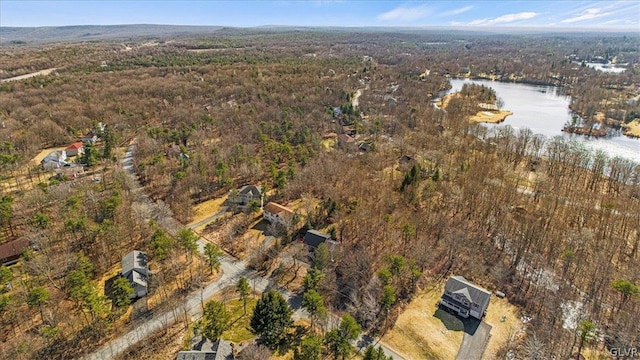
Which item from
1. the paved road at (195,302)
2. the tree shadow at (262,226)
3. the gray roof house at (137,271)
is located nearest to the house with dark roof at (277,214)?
the tree shadow at (262,226)

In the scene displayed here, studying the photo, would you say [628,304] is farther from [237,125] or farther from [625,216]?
[237,125]

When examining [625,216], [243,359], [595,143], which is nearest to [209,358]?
[243,359]

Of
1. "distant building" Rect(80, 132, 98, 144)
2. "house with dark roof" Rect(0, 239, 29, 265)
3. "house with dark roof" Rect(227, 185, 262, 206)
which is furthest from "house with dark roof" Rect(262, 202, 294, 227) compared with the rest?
"distant building" Rect(80, 132, 98, 144)

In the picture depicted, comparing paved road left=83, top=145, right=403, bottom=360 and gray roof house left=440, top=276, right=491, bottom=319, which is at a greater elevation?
gray roof house left=440, top=276, right=491, bottom=319

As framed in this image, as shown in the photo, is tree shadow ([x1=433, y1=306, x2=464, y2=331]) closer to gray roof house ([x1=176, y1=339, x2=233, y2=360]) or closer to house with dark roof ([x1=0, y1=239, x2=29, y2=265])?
gray roof house ([x1=176, y1=339, x2=233, y2=360])

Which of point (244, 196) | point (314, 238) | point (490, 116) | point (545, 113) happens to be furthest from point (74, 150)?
point (545, 113)

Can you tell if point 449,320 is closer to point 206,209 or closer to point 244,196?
point 244,196

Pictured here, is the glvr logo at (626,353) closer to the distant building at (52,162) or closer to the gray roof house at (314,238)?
the gray roof house at (314,238)
